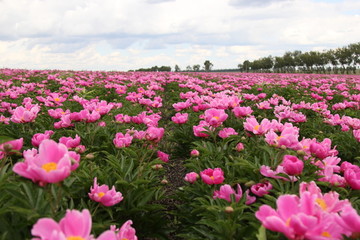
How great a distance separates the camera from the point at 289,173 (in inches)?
69.0

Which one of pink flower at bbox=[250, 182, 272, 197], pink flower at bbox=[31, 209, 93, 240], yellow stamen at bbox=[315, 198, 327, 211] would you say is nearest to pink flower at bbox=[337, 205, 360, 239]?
yellow stamen at bbox=[315, 198, 327, 211]

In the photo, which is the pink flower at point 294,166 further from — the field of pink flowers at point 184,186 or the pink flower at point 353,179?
the pink flower at point 353,179

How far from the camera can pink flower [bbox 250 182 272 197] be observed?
6.58ft

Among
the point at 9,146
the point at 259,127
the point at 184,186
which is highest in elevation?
the point at 9,146

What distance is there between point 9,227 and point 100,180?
86 centimetres

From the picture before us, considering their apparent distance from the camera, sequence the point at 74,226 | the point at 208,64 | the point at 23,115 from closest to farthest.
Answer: the point at 74,226 → the point at 23,115 → the point at 208,64

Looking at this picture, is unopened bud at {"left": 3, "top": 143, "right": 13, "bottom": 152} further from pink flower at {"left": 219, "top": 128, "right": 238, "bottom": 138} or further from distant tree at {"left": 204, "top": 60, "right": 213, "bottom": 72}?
distant tree at {"left": 204, "top": 60, "right": 213, "bottom": 72}

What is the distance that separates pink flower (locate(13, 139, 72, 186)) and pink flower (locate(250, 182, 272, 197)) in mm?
1247

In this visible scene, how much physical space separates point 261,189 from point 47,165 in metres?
1.33

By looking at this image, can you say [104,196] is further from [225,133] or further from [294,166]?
[225,133]

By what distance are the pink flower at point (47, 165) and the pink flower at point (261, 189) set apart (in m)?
1.25

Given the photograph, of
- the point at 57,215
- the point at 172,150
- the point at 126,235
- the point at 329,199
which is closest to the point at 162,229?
the point at 126,235

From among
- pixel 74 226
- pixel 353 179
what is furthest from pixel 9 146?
pixel 353 179

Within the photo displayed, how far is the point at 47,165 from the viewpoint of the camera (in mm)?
1299
